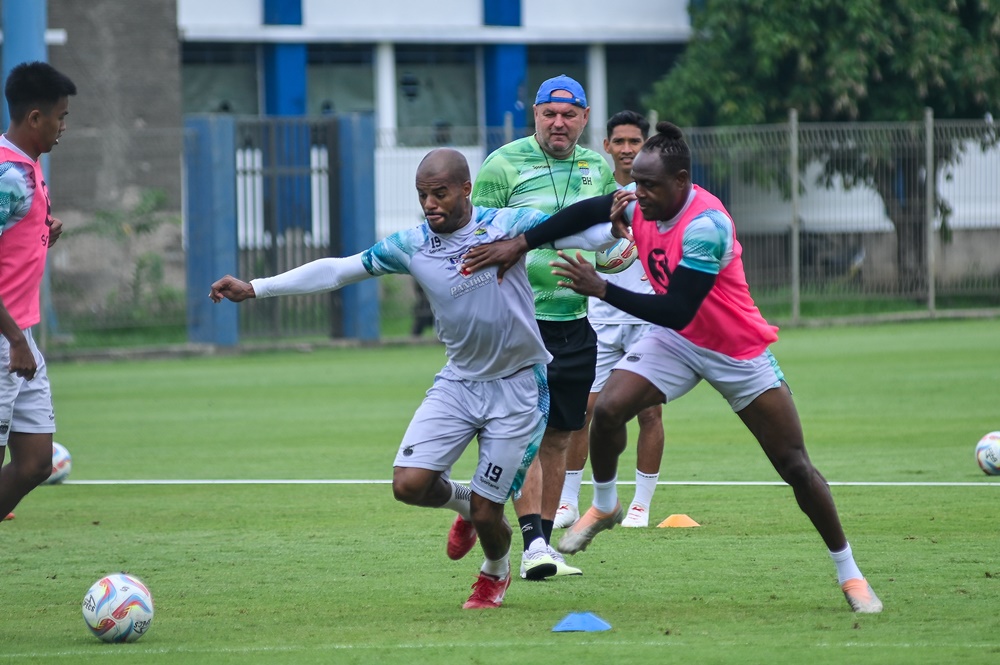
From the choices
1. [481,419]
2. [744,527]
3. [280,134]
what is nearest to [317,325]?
[280,134]

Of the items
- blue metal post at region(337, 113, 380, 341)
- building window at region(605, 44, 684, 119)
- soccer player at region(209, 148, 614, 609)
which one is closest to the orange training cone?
soccer player at region(209, 148, 614, 609)

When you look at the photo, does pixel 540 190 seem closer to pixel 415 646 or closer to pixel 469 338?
pixel 469 338

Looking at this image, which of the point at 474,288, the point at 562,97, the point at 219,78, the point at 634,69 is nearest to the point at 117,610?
the point at 474,288

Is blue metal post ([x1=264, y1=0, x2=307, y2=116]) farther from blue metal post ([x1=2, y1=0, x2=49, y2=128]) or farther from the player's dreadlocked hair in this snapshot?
the player's dreadlocked hair

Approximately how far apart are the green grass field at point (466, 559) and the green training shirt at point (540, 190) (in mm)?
1411

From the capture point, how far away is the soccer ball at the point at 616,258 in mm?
9070

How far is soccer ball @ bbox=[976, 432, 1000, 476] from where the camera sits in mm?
10961

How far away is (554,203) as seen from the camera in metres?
8.43

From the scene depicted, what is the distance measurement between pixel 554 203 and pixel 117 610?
3.21 metres

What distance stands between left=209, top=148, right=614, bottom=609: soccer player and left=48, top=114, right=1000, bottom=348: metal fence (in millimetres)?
17913

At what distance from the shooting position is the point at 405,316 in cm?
2605

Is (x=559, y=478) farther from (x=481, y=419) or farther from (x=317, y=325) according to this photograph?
(x=317, y=325)

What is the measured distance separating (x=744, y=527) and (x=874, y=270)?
18776 millimetres

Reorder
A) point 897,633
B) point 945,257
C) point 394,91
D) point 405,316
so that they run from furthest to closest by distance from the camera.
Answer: point 394,91
point 945,257
point 405,316
point 897,633
